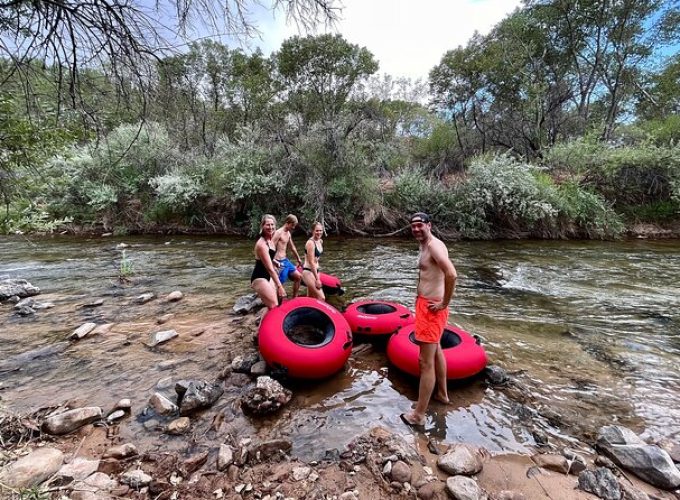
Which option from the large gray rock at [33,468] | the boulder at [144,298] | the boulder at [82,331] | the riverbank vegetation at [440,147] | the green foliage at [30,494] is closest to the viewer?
the green foliage at [30,494]

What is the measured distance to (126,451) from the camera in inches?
101

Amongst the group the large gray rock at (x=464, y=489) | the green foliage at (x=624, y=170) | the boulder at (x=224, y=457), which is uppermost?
the green foliage at (x=624, y=170)

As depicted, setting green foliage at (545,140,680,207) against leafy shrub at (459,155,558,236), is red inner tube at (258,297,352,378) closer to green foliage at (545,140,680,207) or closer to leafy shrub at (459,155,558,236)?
leafy shrub at (459,155,558,236)

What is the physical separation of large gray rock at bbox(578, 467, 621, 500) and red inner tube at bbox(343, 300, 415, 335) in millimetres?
2476

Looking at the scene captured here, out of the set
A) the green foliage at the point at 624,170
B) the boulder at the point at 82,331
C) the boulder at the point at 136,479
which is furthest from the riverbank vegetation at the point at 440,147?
the boulder at the point at 136,479

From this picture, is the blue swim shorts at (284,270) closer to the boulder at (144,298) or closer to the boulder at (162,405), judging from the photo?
the boulder at (144,298)

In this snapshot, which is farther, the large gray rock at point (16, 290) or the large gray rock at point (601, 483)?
the large gray rock at point (16, 290)

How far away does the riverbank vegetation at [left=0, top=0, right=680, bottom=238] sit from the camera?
1325 centimetres

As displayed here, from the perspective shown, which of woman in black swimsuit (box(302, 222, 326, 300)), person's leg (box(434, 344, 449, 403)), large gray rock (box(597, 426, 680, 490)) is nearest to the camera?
large gray rock (box(597, 426, 680, 490))

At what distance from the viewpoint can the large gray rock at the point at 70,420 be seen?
277 centimetres

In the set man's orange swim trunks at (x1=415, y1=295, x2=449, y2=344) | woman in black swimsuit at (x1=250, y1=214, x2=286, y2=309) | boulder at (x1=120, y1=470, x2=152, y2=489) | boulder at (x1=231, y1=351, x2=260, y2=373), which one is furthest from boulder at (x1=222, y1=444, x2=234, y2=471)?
woman in black swimsuit at (x1=250, y1=214, x2=286, y2=309)

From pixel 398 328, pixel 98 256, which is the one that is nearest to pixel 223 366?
pixel 398 328

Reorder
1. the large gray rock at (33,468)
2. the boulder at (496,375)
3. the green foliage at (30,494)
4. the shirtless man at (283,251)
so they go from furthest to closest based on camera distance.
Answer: the shirtless man at (283,251) → the boulder at (496,375) → the large gray rock at (33,468) → the green foliage at (30,494)

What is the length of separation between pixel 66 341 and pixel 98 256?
22.5 feet
